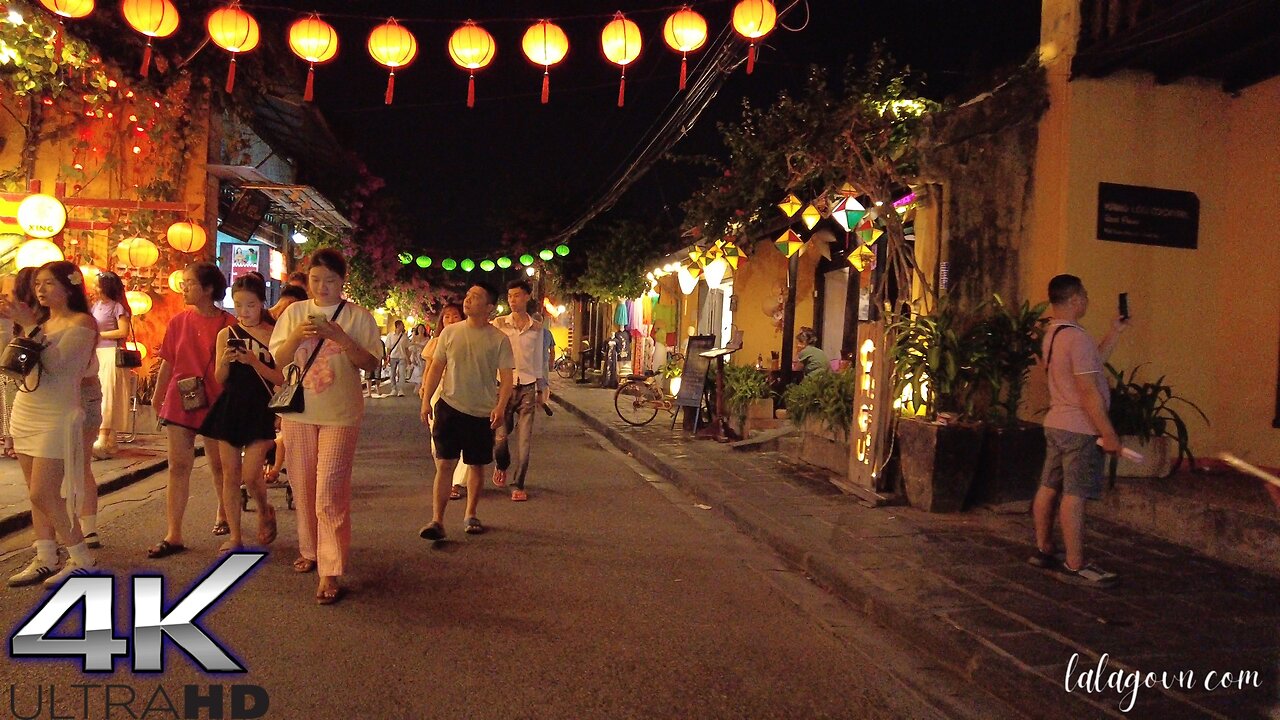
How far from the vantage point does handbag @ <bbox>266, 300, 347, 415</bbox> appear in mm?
4855

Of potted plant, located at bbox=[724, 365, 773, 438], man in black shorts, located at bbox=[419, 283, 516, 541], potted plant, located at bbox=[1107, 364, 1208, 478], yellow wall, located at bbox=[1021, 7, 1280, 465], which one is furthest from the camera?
potted plant, located at bbox=[724, 365, 773, 438]

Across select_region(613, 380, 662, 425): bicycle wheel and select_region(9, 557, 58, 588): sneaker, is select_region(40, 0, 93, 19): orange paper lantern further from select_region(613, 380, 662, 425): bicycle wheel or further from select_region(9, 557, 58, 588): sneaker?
select_region(613, 380, 662, 425): bicycle wheel

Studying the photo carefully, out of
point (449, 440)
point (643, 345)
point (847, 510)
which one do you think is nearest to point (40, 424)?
point (449, 440)

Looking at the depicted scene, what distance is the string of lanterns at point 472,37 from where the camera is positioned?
9664mm

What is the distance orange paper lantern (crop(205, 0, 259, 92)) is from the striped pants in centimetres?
634

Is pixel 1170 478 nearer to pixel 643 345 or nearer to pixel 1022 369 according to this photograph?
pixel 1022 369

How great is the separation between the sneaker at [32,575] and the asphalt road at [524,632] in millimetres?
74

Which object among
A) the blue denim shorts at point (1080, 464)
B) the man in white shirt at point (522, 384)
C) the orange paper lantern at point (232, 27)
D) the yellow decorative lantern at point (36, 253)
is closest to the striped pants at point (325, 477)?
the man in white shirt at point (522, 384)

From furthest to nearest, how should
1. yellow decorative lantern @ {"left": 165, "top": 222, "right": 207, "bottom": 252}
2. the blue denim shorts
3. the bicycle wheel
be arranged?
the bicycle wheel, yellow decorative lantern @ {"left": 165, "top": 222, "right": 207, "bottom": 252}, the blue denim shorts

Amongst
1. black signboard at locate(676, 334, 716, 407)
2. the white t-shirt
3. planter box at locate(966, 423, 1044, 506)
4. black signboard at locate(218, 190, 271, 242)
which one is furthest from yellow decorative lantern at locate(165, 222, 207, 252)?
planter box at locate(966, 423, 1044, 506)

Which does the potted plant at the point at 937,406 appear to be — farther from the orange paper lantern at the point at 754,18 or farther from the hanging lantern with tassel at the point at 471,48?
the hanging lantern with tassel at the point at 471,48

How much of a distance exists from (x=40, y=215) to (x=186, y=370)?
5.89 m

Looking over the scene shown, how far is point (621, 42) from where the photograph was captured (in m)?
9.89

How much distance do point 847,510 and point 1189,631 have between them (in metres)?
3.31
